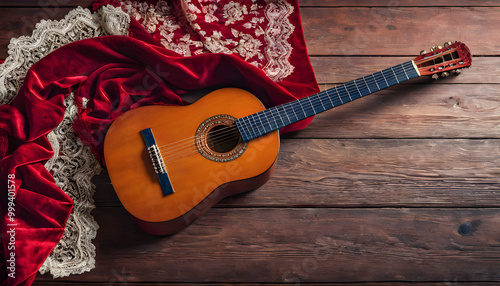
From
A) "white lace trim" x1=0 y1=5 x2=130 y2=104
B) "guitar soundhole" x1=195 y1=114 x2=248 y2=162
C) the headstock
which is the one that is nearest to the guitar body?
"guitar soundhole" x1=195 y1=114 x2=248 y2=162

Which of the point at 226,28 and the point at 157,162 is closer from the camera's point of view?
the point at 157,162

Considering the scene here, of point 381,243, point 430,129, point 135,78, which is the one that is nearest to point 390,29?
point 430,129

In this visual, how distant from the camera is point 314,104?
3.43 ft

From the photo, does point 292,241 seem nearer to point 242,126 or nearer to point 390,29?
point 242,126

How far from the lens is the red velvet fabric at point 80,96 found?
98 cm

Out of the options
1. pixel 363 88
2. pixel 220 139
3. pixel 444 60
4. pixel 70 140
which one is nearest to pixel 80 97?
pixel 70 140

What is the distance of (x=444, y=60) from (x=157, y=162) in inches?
40.5

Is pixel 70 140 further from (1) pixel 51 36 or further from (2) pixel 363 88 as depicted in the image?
(2) pixel 363 88

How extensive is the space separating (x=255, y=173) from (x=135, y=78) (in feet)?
1.72

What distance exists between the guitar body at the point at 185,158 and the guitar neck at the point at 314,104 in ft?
0.10

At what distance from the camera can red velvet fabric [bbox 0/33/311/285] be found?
983mm

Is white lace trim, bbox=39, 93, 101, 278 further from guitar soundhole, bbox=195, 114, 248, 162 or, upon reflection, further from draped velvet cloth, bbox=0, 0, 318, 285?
guitar soundhole, bbox=195, 114, 248, 162

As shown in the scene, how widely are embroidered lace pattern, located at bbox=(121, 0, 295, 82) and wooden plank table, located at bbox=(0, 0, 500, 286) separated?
128 mm

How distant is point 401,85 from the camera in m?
1.23
